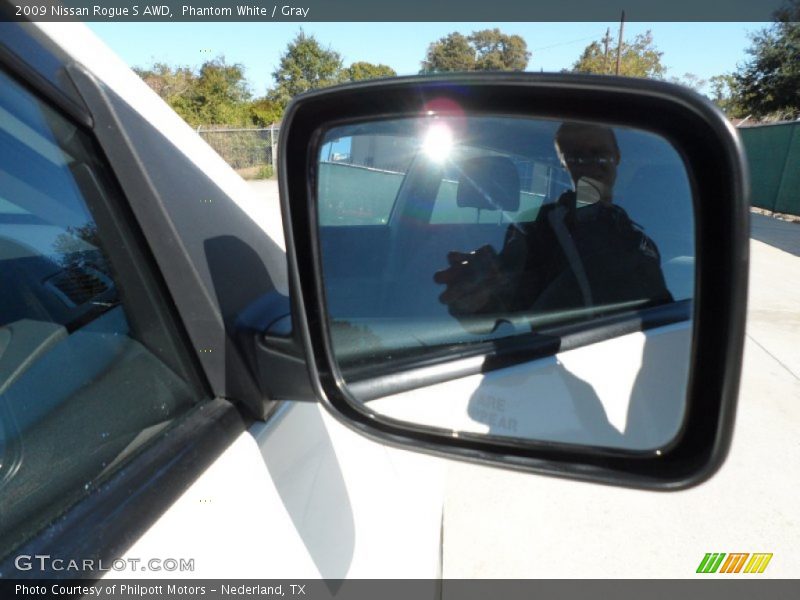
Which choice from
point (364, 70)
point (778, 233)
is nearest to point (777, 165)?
point (778, 233)

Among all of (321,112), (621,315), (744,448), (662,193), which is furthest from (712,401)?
(744,448)

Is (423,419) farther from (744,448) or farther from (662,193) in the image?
(744,448)

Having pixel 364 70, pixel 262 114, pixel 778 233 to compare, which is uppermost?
pixel 364 70

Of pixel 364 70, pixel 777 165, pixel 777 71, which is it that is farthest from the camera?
pixel 364 70

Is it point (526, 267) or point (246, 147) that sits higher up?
point (526, 267)

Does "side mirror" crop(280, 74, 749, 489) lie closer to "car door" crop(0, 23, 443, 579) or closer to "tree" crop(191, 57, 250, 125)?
"car door" crop(0, 23, 443, 579)

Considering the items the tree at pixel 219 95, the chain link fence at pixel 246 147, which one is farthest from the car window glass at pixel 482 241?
the tree at pixel 219 95

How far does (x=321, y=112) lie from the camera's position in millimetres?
1005

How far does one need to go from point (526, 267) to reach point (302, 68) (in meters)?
39.9

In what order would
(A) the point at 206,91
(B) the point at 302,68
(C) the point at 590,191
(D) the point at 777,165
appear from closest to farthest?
1. (C) the point at 590,191
2. (D) the point at 777,165
3. (A) the point at 206,91
4. (B) the point at 302,68

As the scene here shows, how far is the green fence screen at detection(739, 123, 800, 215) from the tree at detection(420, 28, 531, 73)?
1604 inches

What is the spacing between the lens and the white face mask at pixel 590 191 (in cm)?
121

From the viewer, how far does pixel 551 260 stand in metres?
1.32

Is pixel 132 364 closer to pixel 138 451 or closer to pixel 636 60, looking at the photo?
pixel 138 451
